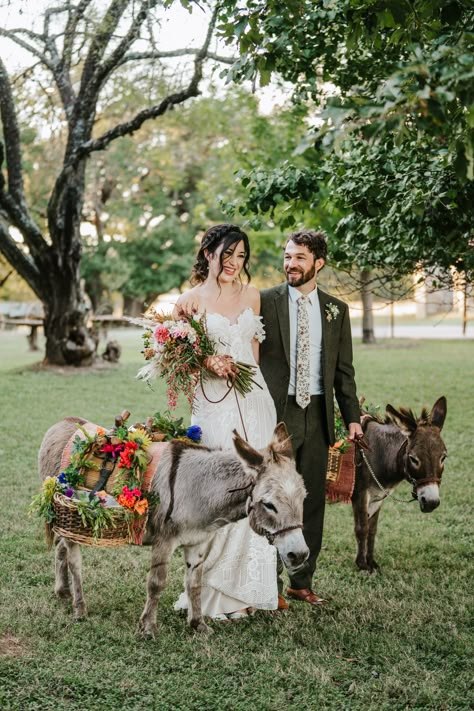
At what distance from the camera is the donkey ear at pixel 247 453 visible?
4043mm

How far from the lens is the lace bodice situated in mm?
4941

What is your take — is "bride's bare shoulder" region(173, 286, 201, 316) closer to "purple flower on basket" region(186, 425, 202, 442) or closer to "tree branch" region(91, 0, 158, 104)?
"purple flower on basket" region(186, 425, 202, 442)

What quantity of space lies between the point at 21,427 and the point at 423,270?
6.94m

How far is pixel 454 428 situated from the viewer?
1209cm

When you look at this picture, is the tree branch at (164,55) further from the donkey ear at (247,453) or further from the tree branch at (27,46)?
the donkey ear at (247,453)

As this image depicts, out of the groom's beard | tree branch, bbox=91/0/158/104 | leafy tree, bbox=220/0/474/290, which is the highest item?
tree branch, bbox=91/0/158/104

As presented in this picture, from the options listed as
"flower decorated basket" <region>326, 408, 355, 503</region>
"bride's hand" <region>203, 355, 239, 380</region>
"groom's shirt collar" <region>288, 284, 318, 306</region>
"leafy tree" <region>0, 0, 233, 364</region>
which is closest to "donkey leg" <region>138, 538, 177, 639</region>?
"bride's hand" <region>203, 355, 239, 380</region>

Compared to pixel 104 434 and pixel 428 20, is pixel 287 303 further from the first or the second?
pixel 428 20

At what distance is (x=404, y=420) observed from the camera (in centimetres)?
556

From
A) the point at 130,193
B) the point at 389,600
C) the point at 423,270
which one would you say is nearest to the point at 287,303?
the point at 389,600

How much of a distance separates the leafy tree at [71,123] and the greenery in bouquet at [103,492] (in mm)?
10145

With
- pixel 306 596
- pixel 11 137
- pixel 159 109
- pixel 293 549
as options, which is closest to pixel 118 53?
pixel 159 109

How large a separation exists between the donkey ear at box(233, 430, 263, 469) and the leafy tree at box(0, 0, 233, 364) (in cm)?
1074

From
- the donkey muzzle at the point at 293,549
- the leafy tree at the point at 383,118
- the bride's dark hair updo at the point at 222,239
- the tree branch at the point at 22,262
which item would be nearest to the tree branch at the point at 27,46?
the tree branch at the point at 22,262
